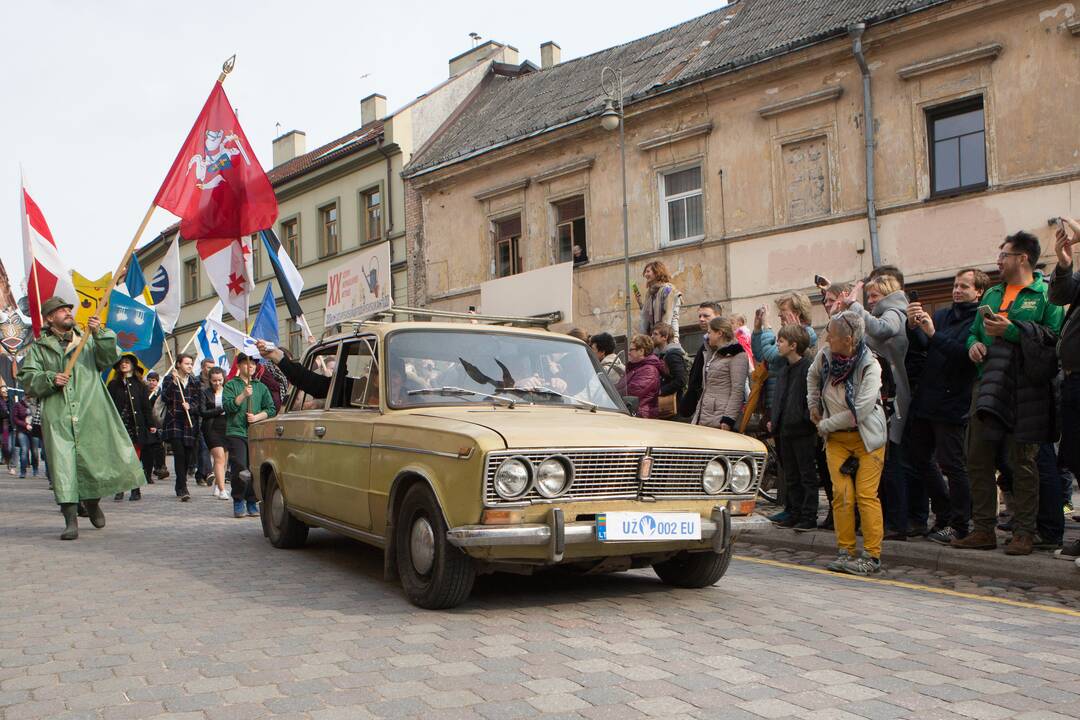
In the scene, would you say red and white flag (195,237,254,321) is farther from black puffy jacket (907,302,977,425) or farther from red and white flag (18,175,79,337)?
black puffy jacket (907,302,977,425)

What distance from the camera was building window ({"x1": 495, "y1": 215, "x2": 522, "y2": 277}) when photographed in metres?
27.1

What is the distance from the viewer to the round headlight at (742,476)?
588cm

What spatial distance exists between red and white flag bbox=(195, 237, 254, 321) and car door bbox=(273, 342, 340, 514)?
316 centimetres

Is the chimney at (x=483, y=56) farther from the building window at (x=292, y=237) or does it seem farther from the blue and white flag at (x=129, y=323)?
the blue and white flag at (x=129, y=323)

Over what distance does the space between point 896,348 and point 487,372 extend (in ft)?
11.6

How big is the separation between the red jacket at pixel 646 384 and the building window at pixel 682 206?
1271 cm

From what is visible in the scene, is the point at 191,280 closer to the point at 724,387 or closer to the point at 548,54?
the point at 548,54

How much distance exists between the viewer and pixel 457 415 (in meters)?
5.76

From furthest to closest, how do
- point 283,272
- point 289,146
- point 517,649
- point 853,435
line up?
point 289,146 < point 283,272 < point 853,435 < point 517,649

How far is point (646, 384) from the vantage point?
32.8 feet

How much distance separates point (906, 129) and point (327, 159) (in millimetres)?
20774

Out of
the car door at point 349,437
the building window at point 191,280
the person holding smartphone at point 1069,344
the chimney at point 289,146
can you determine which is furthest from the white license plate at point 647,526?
the building window at point 191,280

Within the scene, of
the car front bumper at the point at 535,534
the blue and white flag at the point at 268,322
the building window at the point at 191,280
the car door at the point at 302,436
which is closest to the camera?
the car front bumper at the point at 535,534

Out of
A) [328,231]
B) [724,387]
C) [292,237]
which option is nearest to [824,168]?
[724,387]
